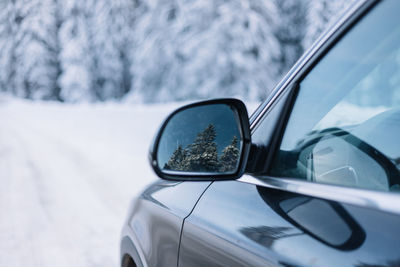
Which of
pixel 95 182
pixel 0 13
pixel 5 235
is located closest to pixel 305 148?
pixel 5 235

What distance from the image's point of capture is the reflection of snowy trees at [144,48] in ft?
57.5

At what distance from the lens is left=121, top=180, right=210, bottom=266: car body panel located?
1.59m

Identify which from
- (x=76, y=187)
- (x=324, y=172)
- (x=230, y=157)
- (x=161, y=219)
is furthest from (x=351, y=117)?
(x=76, y=187)

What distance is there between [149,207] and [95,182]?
5617 mm

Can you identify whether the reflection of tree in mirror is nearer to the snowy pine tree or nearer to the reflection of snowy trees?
the snowy pine tree

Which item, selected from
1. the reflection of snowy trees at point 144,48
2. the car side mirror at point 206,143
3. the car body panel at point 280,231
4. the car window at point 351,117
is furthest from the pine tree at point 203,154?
the reflection of snowy trees at point 144,48

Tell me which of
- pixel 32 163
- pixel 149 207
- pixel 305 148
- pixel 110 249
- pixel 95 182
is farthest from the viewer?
pixel 32 163

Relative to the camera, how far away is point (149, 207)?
1945 millimetres

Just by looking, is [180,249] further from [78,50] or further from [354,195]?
[78,50]

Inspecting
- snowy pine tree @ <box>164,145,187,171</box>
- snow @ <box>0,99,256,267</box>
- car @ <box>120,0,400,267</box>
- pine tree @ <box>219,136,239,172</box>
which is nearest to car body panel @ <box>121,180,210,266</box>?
car @ <box>120,0,400,267</box>

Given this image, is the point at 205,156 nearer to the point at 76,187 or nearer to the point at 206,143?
the point at 206,143

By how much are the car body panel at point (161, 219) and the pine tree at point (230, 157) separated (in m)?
0.23

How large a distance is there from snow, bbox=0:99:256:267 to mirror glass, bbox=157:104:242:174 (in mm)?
2397

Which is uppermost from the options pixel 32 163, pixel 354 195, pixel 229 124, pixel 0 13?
pixel 0 13
